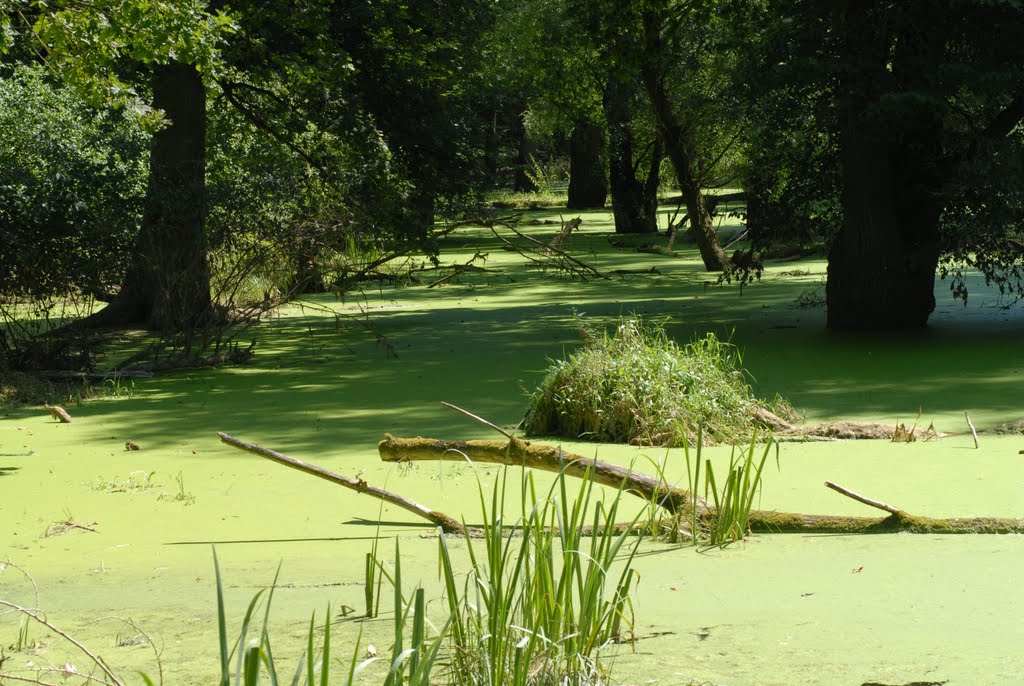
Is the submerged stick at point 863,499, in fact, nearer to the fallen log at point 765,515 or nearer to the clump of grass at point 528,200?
the fallen log at point 765,515

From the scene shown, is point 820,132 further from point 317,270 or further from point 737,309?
point 317,270

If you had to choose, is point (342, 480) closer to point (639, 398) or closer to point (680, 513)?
point (680, 513)

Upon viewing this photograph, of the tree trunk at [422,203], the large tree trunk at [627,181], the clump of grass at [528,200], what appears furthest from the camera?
the clump of grass at [528,200]

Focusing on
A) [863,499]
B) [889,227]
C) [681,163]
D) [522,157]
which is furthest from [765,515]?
[522,157]

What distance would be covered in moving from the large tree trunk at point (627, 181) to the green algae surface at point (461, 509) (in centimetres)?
1386

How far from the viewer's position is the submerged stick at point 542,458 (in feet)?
15.6

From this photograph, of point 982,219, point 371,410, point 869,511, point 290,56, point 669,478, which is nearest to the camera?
point 869,511

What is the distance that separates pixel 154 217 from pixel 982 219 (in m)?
6.76

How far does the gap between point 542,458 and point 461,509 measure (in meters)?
0.59

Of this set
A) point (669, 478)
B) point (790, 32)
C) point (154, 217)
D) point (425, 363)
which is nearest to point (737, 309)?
point (790, 32)

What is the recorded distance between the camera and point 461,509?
5.40 metres

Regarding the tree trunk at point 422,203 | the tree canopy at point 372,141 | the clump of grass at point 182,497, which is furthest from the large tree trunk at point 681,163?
the clump of grass at point 182,497

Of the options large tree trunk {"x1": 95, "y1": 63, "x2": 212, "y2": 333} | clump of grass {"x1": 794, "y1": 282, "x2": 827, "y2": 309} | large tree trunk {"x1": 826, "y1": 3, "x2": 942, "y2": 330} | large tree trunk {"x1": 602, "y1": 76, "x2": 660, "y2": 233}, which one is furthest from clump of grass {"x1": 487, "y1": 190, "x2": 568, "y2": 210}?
large tree trunk {"x1": 826, "y1": 3, "x2": 942, "y2": 330}

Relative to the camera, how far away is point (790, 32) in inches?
438
